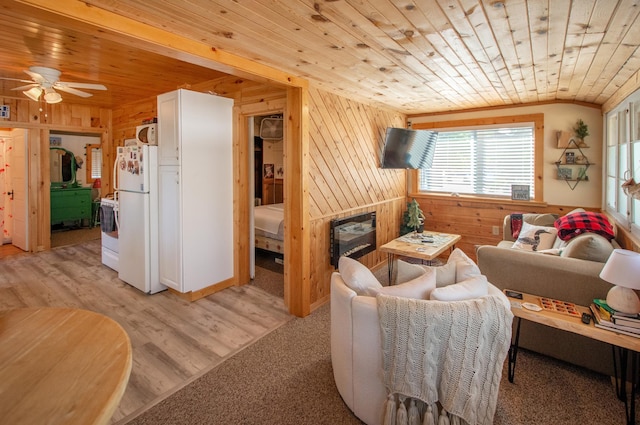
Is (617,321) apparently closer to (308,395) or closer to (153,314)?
(308,395)

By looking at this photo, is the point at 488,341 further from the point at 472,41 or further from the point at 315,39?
the point at 315,39

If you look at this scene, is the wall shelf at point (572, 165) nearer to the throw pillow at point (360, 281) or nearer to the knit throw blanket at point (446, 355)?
the knit throw blanket at point (446, 355)

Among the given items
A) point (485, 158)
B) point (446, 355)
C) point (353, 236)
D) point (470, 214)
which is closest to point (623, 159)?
point (485, 158)

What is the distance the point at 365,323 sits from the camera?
1.86 m

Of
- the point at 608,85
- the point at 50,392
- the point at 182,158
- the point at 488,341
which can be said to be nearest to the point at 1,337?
the point at 50,392

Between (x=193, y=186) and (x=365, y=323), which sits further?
(x=193, y=186)

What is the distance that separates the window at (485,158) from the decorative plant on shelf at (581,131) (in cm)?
40

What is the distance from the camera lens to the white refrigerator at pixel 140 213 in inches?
150

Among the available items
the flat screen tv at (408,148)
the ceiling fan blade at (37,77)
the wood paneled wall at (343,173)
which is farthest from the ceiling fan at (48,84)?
the flat screen tv at (408,148)

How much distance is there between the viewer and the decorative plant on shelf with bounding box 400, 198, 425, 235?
5.18 m

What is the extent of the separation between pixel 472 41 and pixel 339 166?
6.44 ft

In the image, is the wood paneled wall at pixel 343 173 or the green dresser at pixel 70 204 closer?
the wood paneled wall at pixel 343 173

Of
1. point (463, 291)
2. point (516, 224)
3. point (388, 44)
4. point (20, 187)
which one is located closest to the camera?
→ point (463, 291)

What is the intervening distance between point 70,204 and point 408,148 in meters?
7.26
